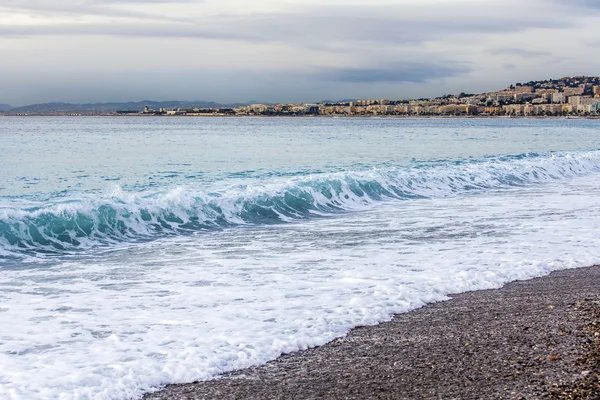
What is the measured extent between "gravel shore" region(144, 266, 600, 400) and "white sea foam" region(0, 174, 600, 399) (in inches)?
12.6

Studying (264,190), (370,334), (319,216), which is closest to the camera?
(370,334)

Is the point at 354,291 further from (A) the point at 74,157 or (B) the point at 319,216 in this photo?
(A) the point at 74,157

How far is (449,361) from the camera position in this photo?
5.14 m

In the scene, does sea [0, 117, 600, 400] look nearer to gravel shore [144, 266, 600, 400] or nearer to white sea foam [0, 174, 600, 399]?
white sea foam [0, 174, 600, 399]

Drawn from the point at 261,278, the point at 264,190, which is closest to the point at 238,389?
the point at 261,278

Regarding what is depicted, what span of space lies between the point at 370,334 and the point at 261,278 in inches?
106

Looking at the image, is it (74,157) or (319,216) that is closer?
(319,216)

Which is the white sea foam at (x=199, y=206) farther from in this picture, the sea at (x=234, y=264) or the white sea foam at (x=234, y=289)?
the white sea foam at (x=234, y=289)

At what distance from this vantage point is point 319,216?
15734mm

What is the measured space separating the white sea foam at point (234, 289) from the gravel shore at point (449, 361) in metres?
0.32

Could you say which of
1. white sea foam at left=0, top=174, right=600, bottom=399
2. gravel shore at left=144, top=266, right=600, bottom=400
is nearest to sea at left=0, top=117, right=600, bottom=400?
white sea foam at left=0, top=174, right=600, bottom=399

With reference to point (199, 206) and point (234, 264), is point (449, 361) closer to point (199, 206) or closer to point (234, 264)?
point (234, 264)

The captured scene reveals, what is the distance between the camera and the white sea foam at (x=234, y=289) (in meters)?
5.30

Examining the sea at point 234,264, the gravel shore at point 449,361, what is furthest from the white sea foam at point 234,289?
the gravel shore at point 449,361
